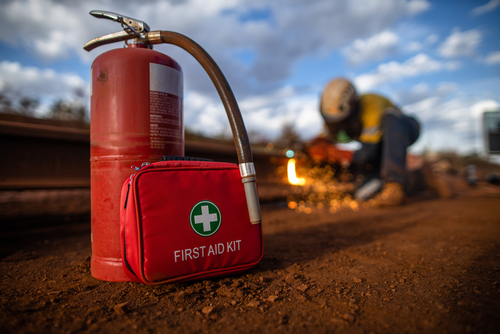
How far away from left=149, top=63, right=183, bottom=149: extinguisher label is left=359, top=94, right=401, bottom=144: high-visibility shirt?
427 cm

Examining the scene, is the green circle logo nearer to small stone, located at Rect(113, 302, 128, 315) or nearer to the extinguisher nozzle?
Answer: the extinguisher nozzle

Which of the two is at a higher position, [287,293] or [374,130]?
[374,130]

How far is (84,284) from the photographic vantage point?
134 centimetres

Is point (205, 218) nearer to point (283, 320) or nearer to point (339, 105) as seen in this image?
point (283, 320)

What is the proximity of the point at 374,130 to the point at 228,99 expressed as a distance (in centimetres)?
422

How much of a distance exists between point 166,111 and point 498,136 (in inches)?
228

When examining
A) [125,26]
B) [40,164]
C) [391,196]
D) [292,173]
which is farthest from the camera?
[292,173]

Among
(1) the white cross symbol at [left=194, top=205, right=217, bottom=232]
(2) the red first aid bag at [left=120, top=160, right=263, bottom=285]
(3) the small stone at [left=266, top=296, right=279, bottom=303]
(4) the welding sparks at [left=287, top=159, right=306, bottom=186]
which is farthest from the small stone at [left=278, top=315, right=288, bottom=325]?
(4) the welding sparks at [left=287, top=159, right=306, bottom=186]

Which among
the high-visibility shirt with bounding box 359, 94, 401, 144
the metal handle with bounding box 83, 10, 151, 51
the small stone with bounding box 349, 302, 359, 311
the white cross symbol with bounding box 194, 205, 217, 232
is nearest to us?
the small stone with bounding box 349, 302, 359, 311

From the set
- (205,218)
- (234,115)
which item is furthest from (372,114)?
(205,218)

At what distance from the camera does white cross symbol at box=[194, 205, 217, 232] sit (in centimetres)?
127

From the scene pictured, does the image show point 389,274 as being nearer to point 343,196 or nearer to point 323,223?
point 323,223

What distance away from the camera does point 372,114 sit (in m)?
4.97

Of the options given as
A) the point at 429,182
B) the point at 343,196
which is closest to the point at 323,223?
the point at 343,196
